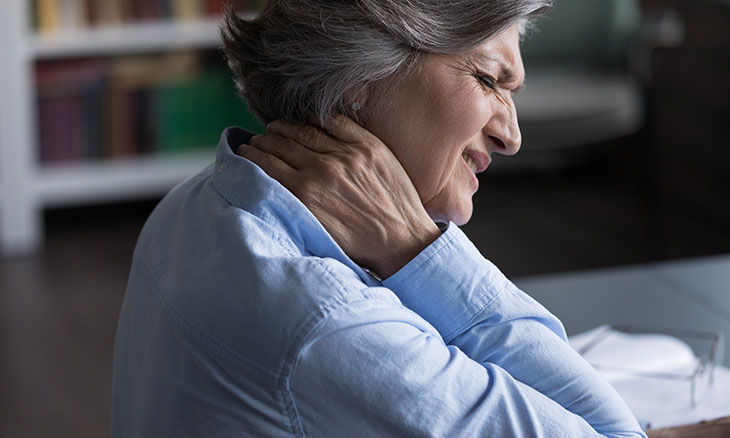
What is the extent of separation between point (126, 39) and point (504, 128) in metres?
2.98

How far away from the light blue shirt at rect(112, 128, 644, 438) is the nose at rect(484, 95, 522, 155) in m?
0.13

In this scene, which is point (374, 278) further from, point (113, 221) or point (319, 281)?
point (113, 221)

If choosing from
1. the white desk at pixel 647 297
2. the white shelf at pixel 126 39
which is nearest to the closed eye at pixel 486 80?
the white desk at pixel 647 297

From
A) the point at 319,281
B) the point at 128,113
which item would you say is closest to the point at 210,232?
the point at 319,281

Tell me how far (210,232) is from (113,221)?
10.3 feet

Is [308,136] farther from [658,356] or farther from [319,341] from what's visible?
[658,356]

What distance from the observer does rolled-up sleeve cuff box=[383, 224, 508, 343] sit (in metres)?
0.92

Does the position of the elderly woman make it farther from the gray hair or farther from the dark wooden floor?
the dark wooden floor

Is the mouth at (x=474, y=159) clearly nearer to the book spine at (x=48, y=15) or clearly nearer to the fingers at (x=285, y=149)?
the fingers at (x=285, y=149)

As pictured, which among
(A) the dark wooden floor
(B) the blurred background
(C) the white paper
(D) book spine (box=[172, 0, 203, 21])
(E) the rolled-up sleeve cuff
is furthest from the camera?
(D) book spine (box=[172, 0, 203, 21])

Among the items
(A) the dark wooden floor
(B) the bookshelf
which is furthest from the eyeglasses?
(B) the bookshelf

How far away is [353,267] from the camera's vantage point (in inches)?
35.7

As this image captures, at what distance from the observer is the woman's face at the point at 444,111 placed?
955 millimetres

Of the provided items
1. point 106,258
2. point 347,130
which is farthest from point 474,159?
point 106,258
